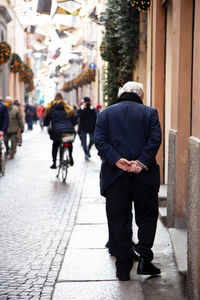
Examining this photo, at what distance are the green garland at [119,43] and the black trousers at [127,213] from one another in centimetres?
896

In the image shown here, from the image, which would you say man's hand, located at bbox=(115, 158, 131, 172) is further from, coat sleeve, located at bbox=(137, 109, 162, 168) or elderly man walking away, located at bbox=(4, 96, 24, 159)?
elderly man walking away, located at bbox=(4, 96, 24, 159)

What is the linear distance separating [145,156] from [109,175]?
14.4 inches

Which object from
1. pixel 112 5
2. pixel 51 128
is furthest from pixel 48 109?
pixel 112 5

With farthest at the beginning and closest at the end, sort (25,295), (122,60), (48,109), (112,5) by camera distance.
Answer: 1. (122,60)
2. (112,5)
3. (48,109)
4. (25,295)

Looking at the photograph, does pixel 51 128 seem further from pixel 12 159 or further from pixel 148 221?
pixel 148 221

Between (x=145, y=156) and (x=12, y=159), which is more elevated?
(x=145, y=156)

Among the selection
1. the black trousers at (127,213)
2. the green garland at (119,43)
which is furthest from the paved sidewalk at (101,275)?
the green garland at (119,43)

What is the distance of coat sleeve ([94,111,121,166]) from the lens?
490 cm

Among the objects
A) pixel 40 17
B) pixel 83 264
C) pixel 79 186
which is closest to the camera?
pixel 83 264

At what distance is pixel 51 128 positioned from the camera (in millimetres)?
12227

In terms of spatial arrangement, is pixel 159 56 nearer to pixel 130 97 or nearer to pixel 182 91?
pixel 182 91

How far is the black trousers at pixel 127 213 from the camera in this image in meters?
4.96

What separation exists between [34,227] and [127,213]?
2.56 metres

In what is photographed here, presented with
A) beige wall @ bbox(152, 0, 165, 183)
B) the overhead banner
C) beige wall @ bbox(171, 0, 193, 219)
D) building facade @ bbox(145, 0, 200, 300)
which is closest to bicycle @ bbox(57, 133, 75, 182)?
building facade @ bbox(145, 0, 200, 300)
